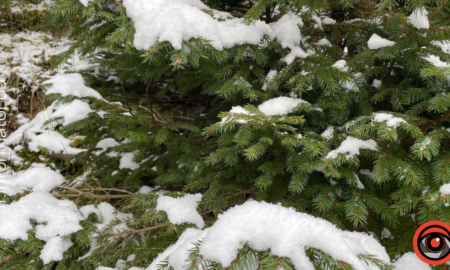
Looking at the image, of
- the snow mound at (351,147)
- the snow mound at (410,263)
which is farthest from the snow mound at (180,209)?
the snow mound at (410,263)

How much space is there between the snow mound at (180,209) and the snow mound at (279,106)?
0.78 meters

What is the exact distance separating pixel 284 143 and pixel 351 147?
0.37 meters

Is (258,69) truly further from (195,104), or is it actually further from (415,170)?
(195,104)

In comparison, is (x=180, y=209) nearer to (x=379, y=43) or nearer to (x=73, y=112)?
(x=73, y=112)

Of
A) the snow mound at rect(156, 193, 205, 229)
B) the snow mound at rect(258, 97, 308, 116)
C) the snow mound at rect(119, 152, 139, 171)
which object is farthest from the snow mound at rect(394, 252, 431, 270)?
the snow mound at rect(119, 152, 139, 171)

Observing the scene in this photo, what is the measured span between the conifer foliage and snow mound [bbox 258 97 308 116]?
11 millimetres

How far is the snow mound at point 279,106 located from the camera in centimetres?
177

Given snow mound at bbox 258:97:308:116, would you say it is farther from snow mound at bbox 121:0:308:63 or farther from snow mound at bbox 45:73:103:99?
snow mound at bbox 45:73:103:99

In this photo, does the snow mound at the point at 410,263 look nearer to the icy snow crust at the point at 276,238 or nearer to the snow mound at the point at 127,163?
the icy snow crust at the point at 276,238

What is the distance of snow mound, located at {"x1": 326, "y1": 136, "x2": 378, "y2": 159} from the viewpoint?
1499 mm

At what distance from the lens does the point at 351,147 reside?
5.03ft

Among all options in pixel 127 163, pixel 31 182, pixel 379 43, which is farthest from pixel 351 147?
pixel 31 182

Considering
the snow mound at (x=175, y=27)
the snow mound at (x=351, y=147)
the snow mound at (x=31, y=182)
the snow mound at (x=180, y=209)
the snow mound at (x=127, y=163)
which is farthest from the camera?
the snow mound at (x=127, y=163)

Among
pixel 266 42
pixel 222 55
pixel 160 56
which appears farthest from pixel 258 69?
pixel 160 56
